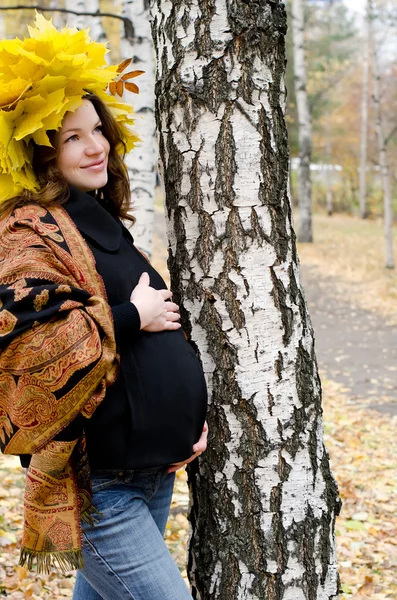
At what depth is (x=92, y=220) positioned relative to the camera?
81.6 inches

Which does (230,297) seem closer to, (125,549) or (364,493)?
(125,549)

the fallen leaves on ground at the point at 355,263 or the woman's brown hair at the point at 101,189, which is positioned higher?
the woman's brown hair at the point at 101,189

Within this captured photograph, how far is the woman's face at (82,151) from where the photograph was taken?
6.97 ft


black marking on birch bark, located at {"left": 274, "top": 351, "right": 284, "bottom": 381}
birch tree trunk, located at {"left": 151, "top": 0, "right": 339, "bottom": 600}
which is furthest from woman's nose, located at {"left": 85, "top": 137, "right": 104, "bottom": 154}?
black marking on birch bark, located at {"left": 274, "top": 351, "right": 284, "bottom": 381}

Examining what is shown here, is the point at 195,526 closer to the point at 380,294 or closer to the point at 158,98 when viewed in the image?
the point at 158,98

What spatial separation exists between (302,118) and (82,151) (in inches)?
661

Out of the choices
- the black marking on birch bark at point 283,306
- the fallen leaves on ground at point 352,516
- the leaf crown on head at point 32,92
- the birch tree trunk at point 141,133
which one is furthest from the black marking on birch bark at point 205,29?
the birch tree trunk at point 141,133

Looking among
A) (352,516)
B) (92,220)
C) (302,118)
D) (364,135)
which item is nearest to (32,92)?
(92,220)

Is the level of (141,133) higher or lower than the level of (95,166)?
higher

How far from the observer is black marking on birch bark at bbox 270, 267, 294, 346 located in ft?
7.21

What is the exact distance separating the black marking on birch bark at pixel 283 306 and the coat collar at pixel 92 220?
52 cm

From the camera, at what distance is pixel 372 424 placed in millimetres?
6844

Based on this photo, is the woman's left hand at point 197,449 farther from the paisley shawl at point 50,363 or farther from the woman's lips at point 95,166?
the woman's lips at point 95,166

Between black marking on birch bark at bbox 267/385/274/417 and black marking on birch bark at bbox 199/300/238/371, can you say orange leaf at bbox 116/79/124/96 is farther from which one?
black marking on birch bark at bbox 267/385/274/417
